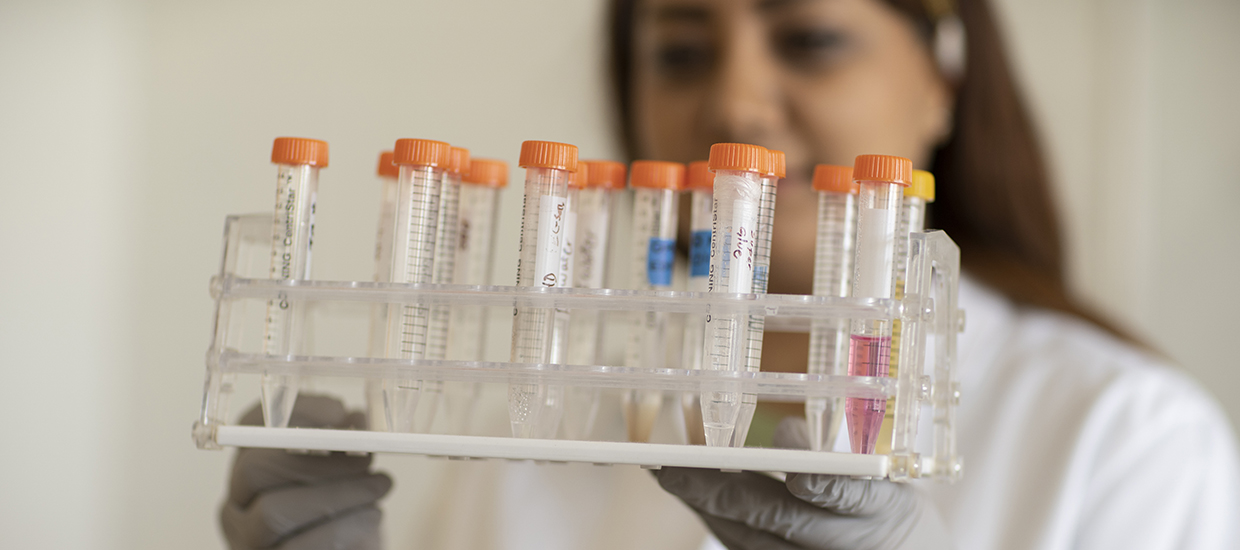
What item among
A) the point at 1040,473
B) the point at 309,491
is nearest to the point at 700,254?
the point at 309,491

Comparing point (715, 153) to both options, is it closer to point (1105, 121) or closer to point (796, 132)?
point (796, 132)

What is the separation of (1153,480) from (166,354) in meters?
1.78

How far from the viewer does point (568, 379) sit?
0.62 metres

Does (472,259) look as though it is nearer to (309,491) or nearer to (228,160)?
(309,491)

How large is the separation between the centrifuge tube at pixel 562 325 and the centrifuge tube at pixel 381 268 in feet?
0.47

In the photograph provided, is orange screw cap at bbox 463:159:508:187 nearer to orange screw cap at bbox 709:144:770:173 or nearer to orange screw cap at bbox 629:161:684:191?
orange screw cap at bbox 629:161:684:191

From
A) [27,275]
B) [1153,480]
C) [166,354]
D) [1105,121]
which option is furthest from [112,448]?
[1105,121]

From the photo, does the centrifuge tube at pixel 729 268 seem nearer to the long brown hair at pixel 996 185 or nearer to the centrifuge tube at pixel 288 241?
the centrifuge tube at pixel 288 241

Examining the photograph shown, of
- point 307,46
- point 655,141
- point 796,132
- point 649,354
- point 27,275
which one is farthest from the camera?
point 307,46

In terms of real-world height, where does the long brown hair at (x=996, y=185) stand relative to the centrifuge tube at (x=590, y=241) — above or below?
above

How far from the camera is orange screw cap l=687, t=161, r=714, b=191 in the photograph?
722 millimetres

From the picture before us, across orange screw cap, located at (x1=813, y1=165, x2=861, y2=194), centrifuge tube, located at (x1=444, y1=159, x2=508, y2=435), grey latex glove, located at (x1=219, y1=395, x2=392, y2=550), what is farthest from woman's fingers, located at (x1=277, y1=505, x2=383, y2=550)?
orange screw cap, located at (x1=813, y1=165, x2=861, y2=194)

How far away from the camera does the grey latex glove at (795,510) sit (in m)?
0.70

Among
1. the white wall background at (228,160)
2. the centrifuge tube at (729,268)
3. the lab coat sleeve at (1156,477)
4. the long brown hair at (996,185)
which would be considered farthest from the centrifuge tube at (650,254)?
the white wall background at (228,160)
